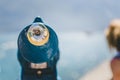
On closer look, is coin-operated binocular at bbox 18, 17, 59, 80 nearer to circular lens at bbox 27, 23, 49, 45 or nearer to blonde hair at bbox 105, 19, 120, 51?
circular lens at bbox 27, 23, 49, 45

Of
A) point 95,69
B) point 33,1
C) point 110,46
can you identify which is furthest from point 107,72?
point 110,46

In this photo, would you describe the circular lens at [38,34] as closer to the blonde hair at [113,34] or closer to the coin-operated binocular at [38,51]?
the coin-operated binocular at [38,51]

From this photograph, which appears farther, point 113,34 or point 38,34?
point 38,34

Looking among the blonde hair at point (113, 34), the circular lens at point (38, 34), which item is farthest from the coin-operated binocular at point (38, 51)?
the blonde hair at point (113, 34)

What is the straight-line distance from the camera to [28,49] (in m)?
1.57

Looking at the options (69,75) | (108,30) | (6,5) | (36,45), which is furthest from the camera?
(6,5)

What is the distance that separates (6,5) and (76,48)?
475 mm

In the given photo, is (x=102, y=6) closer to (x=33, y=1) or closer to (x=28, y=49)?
(x=33, y=1)

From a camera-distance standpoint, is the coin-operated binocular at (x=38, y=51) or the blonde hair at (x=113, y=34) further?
the coin-operated binocular at (x=38, y=51)

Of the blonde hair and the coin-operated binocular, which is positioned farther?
the coin-operated binocular

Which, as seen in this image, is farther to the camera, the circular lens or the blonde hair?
the circular lens

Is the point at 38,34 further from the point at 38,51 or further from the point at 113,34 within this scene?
the point at 113,34

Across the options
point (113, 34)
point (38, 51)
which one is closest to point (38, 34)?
point (38, 51)

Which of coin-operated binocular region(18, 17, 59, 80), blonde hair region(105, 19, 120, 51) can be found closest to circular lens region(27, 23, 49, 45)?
coin-operated binocular region(18, 17, 59, 80)
